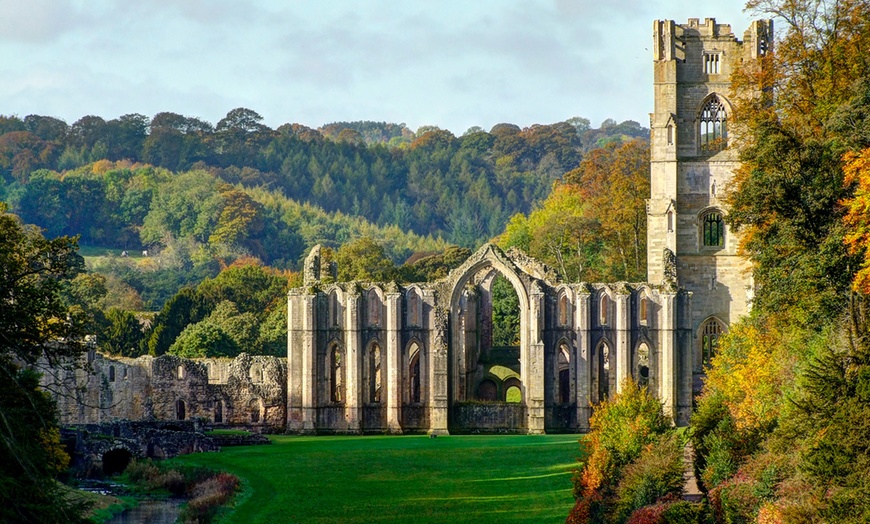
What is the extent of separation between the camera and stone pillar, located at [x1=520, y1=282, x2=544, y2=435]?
69.5 metres

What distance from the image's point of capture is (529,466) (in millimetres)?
55312

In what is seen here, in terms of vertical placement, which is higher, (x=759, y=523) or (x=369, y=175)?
(x=369, y=175)

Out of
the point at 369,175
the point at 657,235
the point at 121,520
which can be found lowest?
the point at 121,520

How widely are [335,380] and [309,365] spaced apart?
2580 millimetres

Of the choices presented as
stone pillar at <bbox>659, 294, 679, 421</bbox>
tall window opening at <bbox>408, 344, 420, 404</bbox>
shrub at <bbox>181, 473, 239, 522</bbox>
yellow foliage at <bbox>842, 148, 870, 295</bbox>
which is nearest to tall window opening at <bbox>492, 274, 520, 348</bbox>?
tall window opening at <bbox>408, 344, 420, 404</bbox>

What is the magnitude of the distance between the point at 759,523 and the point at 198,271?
353ft

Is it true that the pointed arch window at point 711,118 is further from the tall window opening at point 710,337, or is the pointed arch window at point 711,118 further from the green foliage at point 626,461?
the green foliage at point 626,461

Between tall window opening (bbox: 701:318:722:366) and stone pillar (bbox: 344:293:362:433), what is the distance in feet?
45.3

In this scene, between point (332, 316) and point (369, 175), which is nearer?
point (332, 316)

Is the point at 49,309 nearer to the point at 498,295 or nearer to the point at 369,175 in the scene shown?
the point at 498,295

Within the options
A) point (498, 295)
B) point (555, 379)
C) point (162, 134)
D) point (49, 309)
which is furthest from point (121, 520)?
point (162, 134)

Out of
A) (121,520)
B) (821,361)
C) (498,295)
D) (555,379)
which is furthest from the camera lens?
(498,295)

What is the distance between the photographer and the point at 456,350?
71.2m

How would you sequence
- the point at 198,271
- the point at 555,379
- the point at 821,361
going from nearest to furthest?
1. the point at 821,361
2. the point at 555,379
3. the point at 198,271
